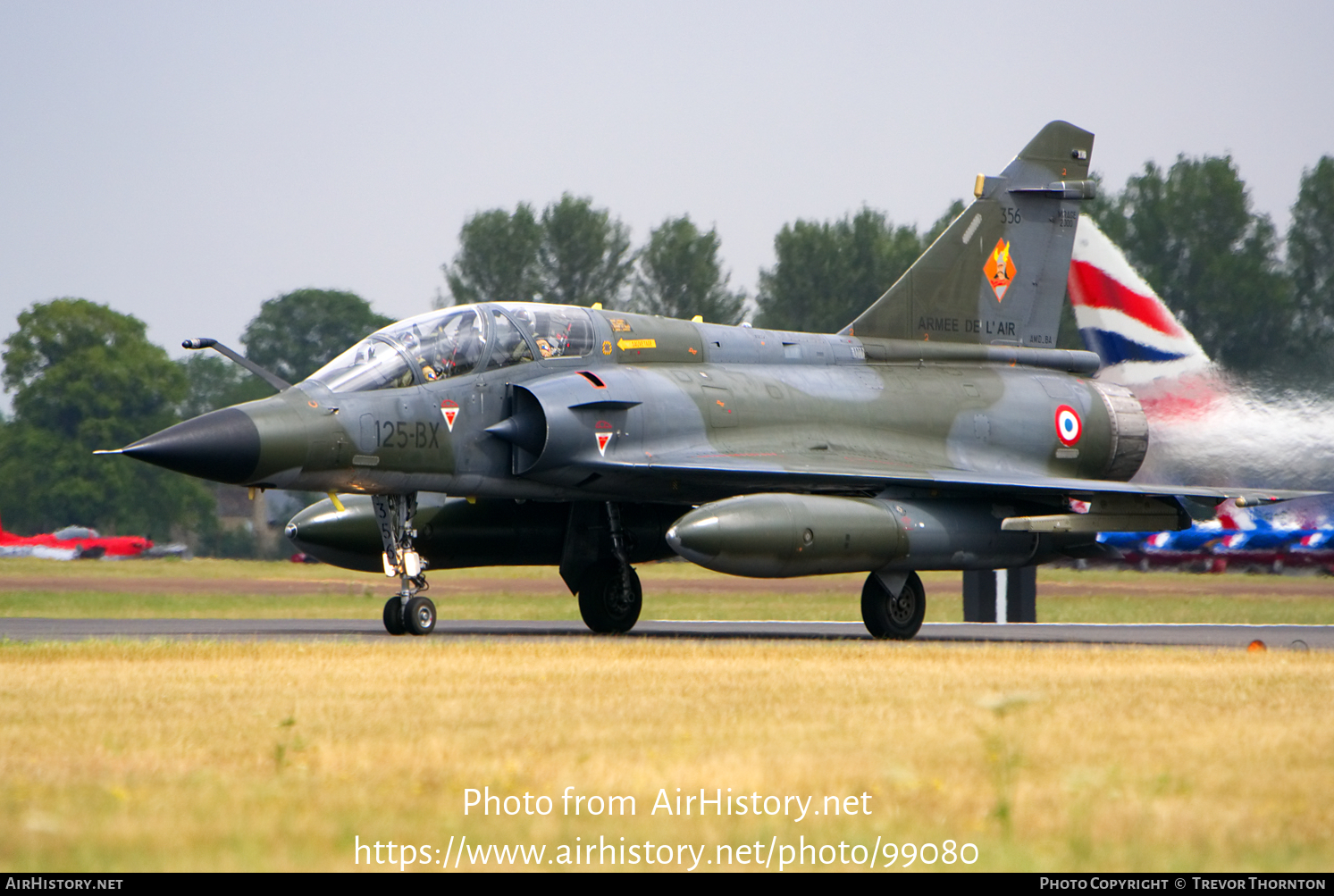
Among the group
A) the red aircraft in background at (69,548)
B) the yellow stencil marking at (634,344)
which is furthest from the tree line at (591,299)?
the yellow stencil marking at (634,344)

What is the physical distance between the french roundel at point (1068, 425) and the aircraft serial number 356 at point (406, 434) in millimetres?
6986

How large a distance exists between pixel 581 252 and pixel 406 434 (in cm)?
4230

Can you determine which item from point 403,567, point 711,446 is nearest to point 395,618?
point 403,567

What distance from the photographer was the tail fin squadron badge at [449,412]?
47.5ft

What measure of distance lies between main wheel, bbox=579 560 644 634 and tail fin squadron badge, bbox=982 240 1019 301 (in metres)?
5.51

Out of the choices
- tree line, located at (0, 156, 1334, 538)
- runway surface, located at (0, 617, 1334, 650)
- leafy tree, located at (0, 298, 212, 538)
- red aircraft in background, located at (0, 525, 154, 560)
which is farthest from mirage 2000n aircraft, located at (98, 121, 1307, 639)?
leafy tree, located at (0, 298, 212, 538)

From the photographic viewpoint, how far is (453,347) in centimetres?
1469

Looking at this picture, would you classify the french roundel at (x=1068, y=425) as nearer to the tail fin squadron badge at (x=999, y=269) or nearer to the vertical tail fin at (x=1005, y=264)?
the vertical tail fin at (x=1005, y=264)

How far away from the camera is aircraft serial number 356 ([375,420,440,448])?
14055 millimetres

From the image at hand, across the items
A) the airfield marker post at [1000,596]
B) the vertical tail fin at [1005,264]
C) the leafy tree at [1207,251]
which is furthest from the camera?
the leafy tree at [1207,251]

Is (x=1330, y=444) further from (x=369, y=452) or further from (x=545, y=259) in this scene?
(x=545, y=259)

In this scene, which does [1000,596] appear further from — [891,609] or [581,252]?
[581,252]

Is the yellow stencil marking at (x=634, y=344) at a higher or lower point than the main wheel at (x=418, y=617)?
higher

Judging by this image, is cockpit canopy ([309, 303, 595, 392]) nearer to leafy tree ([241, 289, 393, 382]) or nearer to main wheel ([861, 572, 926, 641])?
main wheel ([861, 572, 926, 641])
